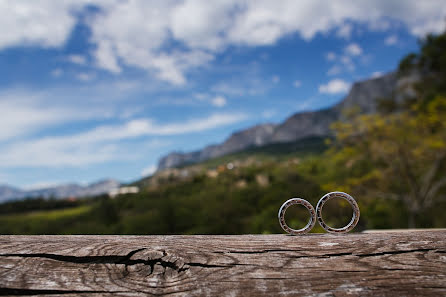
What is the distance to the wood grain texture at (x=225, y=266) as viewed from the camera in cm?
118

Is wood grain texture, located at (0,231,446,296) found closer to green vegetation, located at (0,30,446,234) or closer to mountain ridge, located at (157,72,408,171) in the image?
green vegetation, located at (0,30,446,234)

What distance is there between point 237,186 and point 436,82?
18973 mm

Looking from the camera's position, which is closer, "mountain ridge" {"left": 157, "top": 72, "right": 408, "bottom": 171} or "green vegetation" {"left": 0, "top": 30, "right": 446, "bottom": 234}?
"green vegetation" {"left": 0, "top": 30, "right": 446, "bottom": 234}

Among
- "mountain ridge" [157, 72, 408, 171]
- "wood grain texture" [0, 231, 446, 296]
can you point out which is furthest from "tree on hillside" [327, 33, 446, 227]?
"wood grain texture" [0, 231, 446, 296]

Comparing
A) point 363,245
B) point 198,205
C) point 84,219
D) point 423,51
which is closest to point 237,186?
point 198,205

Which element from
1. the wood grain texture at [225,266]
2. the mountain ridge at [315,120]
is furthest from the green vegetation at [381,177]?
the wood grain texture at [225,266]

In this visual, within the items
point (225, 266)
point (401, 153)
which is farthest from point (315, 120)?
point (225, 266)

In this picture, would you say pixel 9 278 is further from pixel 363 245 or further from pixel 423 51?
pixel 423 51

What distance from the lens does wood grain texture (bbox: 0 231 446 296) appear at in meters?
1.18

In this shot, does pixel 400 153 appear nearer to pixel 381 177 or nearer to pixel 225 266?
pixel 381 177

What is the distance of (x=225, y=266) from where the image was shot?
127 cm

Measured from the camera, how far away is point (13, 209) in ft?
174

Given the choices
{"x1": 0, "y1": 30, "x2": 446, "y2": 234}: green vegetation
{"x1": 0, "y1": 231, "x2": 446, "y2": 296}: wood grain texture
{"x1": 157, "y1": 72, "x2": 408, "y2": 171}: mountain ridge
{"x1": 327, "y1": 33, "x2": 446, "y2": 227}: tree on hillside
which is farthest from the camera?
{"x1": 157, "y1": 72, "x2": 408, "y2": 171}: mountain ridge

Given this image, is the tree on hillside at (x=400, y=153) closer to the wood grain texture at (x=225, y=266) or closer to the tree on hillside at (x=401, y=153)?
the tree on hillside at (x=401, y=153)
